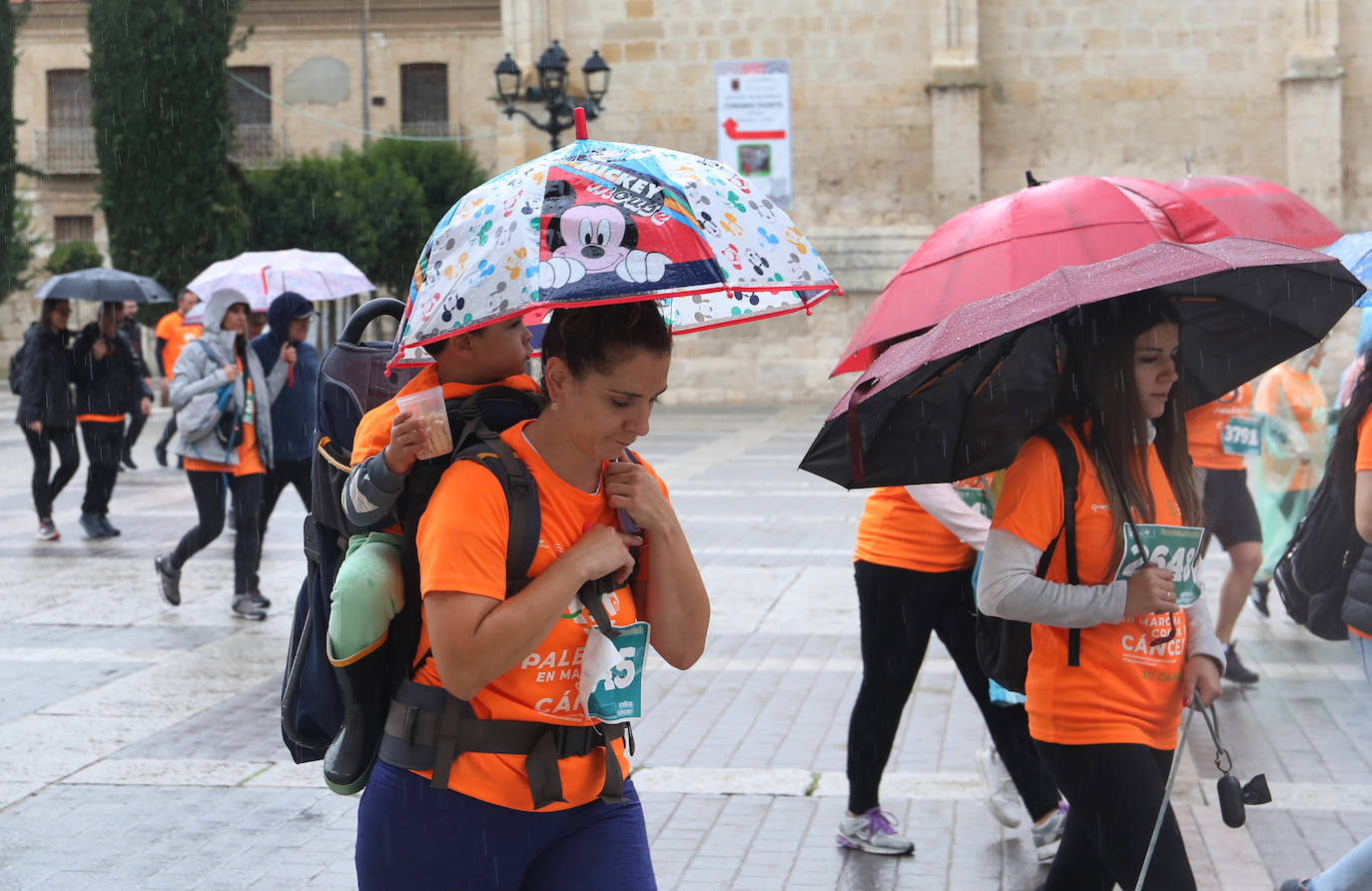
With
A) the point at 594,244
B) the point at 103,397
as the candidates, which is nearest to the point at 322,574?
the point at 594,244

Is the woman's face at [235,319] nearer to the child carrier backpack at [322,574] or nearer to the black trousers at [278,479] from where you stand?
the black trousers at [278,479]

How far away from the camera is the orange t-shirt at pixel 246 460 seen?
827cm

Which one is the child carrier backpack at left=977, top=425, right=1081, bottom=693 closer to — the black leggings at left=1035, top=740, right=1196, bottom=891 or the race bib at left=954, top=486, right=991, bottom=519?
the black leggings at left=1035, top=740, right=1196, bottom=891

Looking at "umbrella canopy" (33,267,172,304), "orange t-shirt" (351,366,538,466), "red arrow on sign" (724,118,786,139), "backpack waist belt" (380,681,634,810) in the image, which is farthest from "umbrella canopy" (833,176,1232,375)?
"red arrow on sign" (724,118,786,139)

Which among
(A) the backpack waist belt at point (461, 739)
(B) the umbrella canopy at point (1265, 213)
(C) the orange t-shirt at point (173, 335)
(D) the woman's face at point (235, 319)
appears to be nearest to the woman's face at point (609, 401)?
(A) the backpack waist belt at point (461, 739)

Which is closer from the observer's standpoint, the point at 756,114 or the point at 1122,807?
the point at 1122,807

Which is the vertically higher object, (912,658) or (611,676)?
(611,676)

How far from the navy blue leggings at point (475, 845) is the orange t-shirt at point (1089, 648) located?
1062 millimetres

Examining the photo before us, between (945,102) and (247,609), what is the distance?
18418mm

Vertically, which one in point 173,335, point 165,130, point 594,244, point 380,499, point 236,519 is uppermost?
point 165,130

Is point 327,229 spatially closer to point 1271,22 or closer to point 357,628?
point 1271,22

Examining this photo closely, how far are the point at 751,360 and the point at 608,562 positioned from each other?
22.3m

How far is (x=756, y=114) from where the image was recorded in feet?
81.0

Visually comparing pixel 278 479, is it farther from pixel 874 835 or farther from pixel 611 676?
pixel 611 676
